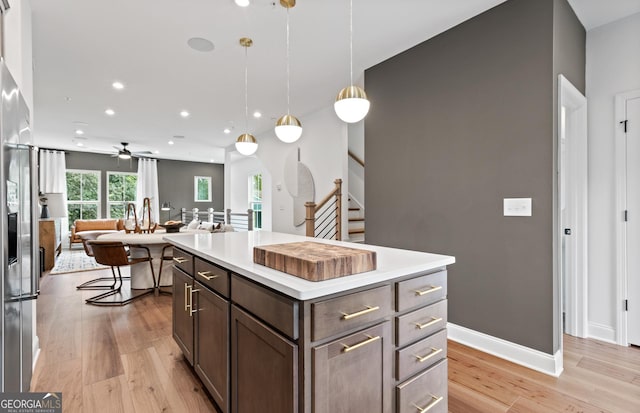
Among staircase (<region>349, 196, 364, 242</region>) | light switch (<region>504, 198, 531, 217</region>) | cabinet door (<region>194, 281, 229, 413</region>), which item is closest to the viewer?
cabinet door (<region>194, 281, 229, 413</region>)

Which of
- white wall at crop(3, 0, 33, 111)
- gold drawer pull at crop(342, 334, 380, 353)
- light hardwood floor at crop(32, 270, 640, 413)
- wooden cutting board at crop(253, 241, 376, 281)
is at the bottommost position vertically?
light hardwood floor at crop(32, 270, 640, 413)

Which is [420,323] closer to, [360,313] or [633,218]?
[360,313]

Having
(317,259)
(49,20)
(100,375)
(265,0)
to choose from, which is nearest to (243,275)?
(317,259)

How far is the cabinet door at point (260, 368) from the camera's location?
3.62 ft

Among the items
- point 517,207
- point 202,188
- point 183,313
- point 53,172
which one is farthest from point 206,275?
point 202,188

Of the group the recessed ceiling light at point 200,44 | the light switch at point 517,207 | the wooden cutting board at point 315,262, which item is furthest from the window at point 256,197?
the wooden cutting board at point 315,262

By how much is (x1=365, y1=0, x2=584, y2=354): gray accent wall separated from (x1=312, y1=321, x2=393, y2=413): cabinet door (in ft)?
5.24

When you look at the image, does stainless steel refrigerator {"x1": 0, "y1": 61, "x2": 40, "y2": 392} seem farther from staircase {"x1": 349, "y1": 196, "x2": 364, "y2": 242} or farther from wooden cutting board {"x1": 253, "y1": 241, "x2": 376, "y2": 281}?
staircase {"x1": 349, "y1": 196, "x2": 364, "y2": 242}

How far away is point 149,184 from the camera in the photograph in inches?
390

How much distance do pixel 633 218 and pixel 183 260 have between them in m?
3.54

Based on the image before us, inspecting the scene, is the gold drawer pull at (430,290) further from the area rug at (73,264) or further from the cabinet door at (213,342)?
the area rug at (73,264)

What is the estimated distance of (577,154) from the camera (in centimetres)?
275

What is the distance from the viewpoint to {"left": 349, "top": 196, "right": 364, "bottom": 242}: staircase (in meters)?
5.16

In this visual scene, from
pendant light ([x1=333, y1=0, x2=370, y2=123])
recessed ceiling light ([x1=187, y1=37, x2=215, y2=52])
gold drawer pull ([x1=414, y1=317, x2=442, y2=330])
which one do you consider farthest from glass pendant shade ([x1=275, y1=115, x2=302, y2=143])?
gold drawer pull ([x1=414, y1=317, x2=442, y2=330])
